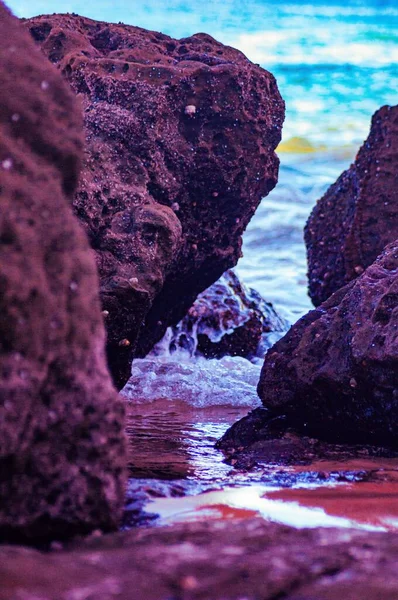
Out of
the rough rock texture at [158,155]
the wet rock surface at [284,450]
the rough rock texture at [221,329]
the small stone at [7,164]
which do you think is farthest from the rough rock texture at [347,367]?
the rough rock texture at [221,329]

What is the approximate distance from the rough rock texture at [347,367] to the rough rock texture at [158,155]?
0.93 meters

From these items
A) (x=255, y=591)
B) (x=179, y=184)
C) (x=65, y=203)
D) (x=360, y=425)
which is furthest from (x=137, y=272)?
(x=255, y=591)

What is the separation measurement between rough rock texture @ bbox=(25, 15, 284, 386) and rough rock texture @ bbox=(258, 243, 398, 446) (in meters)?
0.93

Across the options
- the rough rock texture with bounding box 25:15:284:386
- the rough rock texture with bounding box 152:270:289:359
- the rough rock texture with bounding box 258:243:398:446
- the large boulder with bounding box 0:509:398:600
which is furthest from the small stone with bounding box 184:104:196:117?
the large boulder with bounding box 0:509:398:600

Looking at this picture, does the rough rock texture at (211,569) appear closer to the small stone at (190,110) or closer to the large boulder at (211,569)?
the large boulder at (211,569)

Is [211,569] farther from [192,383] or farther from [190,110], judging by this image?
[192,383]

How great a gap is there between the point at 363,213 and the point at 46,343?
4999mm

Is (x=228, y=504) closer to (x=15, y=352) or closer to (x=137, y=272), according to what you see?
(x=15, y=352)

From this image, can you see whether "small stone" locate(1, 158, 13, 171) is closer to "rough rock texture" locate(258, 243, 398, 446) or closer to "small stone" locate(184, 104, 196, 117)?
"rough rock texture" locate(258, 243, 398, 446)

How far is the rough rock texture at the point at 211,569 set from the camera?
1404mm

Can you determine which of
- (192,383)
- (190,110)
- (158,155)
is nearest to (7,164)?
(158,155)

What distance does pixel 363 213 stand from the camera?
6.39 meters

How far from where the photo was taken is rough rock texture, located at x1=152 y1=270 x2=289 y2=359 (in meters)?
8.22

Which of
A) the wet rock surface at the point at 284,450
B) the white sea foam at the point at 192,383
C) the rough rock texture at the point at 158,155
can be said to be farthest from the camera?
the white sea foam at the point at 192,383
